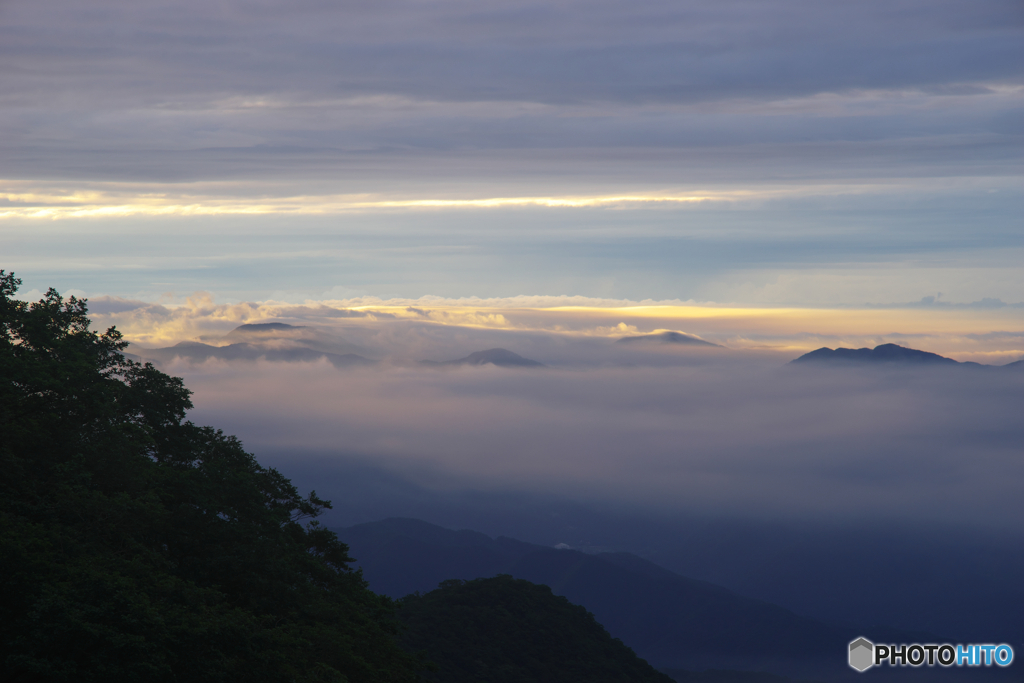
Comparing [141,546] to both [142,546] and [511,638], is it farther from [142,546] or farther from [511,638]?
[511,638]

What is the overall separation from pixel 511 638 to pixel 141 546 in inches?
5461

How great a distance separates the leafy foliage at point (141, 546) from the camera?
36.7 meters

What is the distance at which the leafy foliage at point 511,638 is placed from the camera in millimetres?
158375

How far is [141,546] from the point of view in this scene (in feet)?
149

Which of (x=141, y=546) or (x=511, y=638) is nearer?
(x=141, y=546)

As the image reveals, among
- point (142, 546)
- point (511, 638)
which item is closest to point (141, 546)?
point (142, 546)

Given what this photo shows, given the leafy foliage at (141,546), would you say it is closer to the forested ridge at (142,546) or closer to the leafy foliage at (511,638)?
the forested ridge at (142,546)

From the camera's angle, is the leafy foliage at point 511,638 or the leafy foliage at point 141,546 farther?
the leafy foliage at point 511,638

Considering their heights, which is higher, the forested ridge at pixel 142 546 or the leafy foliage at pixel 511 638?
the forested ridge at pixel 142 546

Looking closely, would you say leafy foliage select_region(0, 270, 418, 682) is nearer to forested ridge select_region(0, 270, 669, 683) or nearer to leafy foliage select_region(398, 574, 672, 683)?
forested ridge select_region(0, 270, 669, 683)

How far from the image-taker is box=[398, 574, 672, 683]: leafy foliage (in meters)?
158

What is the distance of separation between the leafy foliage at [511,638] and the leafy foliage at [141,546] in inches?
3676

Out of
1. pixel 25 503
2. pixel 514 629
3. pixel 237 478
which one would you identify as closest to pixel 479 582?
pixel 514 629

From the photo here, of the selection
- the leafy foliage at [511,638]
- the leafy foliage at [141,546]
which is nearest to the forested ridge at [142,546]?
the leafy foliage at [141,546]
